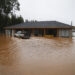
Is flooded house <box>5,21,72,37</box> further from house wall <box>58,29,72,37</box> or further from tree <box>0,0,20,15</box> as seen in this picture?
tree <box>0,0,20,15</box>

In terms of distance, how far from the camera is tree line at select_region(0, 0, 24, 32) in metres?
33.1

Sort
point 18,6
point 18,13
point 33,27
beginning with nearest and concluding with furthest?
point 33,27
point 18,6
point 18,13

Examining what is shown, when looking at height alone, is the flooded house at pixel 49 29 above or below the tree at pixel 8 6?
below

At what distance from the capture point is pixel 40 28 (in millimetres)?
29359

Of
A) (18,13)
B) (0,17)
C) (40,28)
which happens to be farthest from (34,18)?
(40,28)

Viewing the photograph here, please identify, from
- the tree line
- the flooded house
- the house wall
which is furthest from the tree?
the house wall

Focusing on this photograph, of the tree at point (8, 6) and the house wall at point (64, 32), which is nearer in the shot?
the house wall at point (64, 32)

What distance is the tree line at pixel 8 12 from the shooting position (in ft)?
109

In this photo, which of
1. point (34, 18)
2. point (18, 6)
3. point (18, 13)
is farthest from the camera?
point (34, 18)

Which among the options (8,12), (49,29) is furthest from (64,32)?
(8,12)

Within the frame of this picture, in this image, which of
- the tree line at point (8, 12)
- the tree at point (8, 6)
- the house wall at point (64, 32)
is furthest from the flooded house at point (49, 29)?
the tree at point (8, 6)

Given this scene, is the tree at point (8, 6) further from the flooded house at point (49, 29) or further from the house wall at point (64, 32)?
the house wall at point (64, 32)

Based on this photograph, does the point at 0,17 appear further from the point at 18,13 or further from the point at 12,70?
the point at 12,70

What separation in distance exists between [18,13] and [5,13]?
6.43m
